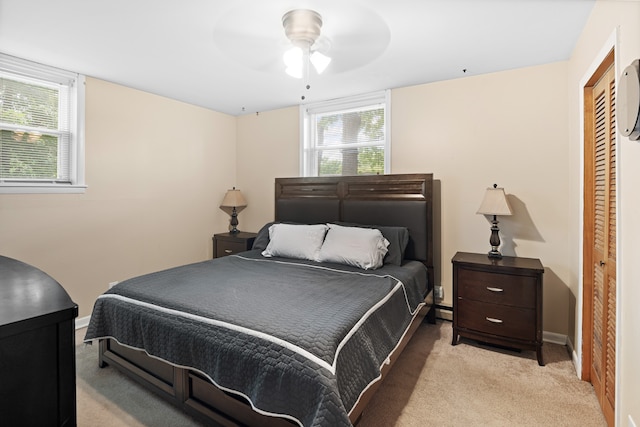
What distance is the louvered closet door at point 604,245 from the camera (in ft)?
5.74

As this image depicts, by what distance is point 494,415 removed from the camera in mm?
1874

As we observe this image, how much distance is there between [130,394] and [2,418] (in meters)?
1.50

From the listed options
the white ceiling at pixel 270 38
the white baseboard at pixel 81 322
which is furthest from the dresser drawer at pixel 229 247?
the white ceiling at pixel 270 38

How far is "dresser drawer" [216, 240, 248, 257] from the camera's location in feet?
13.1

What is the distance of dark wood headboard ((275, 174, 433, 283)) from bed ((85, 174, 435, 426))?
0.07ft

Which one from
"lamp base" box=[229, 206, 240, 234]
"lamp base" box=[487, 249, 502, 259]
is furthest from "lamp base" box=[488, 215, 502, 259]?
"lamp base" box=[229, 206, 240, 234]

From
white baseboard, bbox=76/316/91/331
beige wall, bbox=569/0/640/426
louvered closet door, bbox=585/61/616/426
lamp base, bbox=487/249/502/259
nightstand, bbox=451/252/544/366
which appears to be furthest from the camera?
white baseboard, bbox=76/316/91/331

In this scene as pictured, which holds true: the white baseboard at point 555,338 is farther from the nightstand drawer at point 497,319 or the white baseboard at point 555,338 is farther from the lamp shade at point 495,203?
the lamp shade at point 495,203

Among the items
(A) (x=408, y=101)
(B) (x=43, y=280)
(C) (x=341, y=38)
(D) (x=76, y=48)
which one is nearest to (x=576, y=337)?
(A) (x=408, y=101)

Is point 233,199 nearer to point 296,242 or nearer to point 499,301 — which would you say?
point 296,242

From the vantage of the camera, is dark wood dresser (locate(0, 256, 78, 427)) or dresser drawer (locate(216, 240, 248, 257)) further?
dresser drawer (locate(216, 240, 248, 257))

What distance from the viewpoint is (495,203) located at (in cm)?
275

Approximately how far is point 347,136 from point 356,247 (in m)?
1.61

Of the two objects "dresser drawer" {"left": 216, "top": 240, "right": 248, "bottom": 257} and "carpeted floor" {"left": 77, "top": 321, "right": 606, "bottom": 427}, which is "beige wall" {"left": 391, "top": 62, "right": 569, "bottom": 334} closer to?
"carpeted floor" {"left": 77, "top": 321, "right": 606, "bottom": 427}
